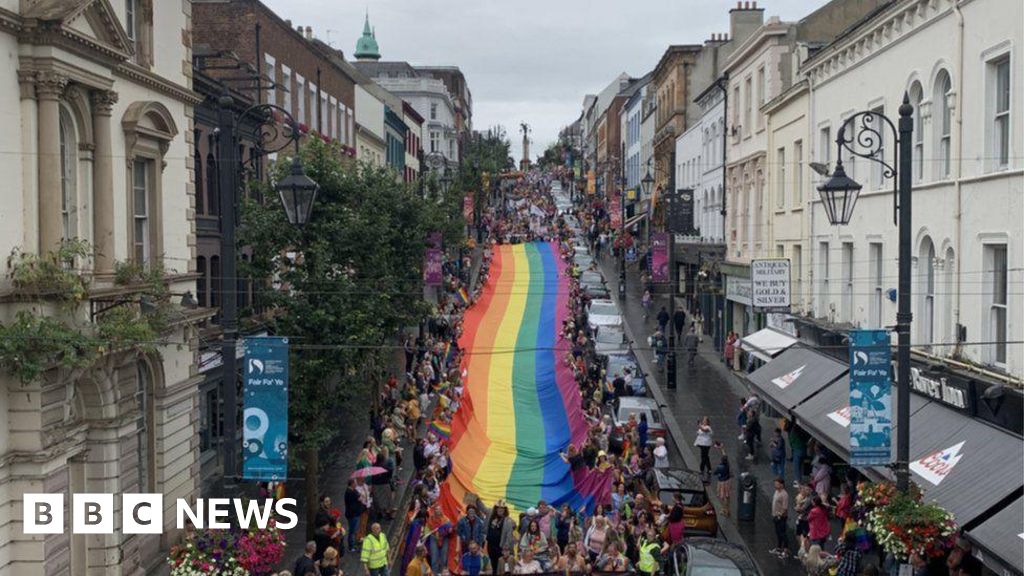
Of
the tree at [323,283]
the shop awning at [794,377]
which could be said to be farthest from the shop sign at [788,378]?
the tree at [323,283]

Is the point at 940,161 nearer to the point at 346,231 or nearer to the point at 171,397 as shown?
the point at 346,231

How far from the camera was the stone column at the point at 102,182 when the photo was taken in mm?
17281

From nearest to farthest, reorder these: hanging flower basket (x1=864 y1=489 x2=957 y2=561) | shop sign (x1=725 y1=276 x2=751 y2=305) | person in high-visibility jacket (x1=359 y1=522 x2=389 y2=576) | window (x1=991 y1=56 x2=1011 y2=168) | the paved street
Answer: hanging flower basket (x1=864 y1=489 x2=957 y2=561) → window (x1=991 y1=56 x2=1011 y2=168) → person in high-visibility jacket (x1=359 y1=522 x2=389 y2=576) → the paved street → shop sign (x1=725 y1=276 x2=751 y2=305)

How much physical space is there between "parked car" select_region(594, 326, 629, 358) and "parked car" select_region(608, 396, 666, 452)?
24.4 feet

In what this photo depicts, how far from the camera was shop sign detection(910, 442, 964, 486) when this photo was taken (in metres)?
16.8

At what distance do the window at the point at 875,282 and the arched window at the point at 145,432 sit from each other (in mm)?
15488

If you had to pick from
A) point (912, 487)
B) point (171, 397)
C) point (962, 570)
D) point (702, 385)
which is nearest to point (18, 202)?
point (171, 397)

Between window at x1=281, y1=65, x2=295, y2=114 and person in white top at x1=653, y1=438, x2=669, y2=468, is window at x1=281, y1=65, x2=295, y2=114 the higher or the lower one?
the higher one

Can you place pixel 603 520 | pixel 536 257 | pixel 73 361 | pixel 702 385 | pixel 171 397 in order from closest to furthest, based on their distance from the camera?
1. pixel 73 361
2. pixel 603 520
3. pixel 171 397
4. pixel 702 385
5. pixel 536 257

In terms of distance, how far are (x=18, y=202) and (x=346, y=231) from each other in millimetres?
9639

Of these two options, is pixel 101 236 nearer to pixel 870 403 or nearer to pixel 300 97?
pixel 870 403

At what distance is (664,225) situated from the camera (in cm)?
5616

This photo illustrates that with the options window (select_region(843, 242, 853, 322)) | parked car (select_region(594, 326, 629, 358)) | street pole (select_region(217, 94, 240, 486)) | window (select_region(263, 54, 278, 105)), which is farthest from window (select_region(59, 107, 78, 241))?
parked car (select_region(594, 326, 629, 358))

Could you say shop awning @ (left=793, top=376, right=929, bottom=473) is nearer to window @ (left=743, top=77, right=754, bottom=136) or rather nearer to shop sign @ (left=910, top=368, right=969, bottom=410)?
shop sign @ (left=910, top=368, right=969, bottom=410)
